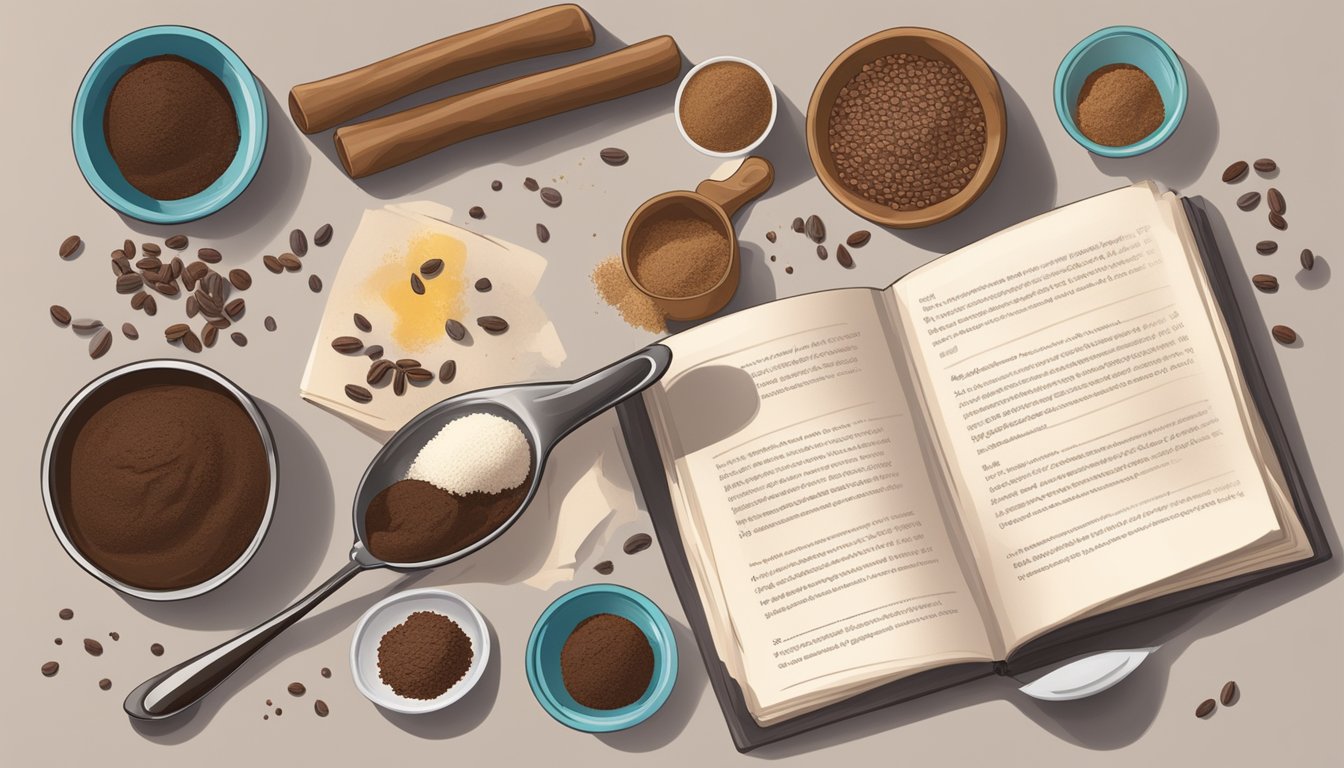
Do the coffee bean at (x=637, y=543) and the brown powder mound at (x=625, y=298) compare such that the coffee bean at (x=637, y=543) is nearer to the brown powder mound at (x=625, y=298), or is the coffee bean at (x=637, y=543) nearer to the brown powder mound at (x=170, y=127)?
the brown powder mound at (x=625, y=298)

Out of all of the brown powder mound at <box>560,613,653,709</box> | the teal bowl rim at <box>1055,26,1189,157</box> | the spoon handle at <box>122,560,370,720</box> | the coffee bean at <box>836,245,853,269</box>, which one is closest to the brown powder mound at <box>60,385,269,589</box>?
the spoon handle at <box>122,560,370,720</box>

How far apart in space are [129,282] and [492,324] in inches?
21.1

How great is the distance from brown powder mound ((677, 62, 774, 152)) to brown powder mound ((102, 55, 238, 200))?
65 centimetres

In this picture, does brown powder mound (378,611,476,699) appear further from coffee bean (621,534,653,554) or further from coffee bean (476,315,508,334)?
coffee bean (476,315,508,334)

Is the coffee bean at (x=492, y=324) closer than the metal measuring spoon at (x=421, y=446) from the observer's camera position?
No

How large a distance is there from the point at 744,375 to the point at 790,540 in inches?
8.9

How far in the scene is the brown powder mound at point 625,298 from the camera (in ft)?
4.79

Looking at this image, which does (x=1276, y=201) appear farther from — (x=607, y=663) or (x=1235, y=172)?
(x=607, y=663)

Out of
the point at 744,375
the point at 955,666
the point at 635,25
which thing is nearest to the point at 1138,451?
the point at 955,666

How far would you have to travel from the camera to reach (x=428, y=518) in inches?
53.5

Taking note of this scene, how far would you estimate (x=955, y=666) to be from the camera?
1390 millimetres

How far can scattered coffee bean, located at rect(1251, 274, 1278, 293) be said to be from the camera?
145cm

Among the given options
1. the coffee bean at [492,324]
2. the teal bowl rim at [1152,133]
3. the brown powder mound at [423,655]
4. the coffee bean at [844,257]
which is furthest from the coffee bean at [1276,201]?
the brown powder mound at [423,655]

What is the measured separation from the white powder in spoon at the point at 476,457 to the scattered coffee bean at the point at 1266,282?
1.04 metres
